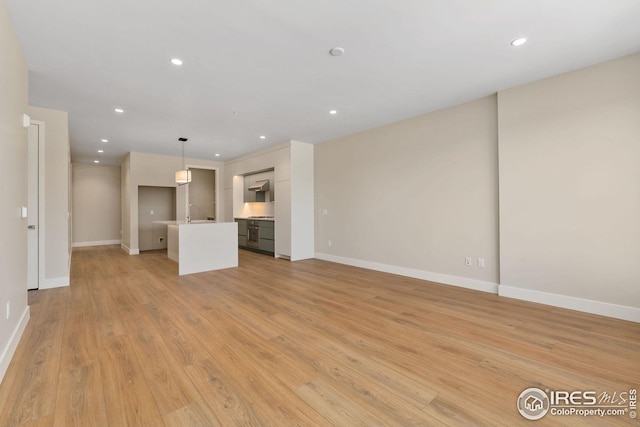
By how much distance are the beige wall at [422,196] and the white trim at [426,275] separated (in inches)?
0.6

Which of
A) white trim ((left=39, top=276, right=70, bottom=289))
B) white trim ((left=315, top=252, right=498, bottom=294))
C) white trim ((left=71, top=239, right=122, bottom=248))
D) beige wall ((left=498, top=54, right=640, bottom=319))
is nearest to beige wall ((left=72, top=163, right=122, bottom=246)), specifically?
white trim ((left=71, top=239, right=122, bottom=248))

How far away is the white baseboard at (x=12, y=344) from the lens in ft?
6.24

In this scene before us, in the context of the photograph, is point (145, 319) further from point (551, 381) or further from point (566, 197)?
point (566, 197)

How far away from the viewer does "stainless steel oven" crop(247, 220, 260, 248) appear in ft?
24.2

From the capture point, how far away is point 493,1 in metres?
2.05

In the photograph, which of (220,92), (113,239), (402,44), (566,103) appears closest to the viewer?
(402,44)

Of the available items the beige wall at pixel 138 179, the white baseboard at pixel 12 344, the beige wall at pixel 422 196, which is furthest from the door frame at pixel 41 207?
the beige wall at pixel 422 196

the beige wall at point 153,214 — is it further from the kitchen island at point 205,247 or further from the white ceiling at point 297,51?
the white ceiling at point 297,51

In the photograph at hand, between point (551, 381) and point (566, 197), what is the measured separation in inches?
88.5

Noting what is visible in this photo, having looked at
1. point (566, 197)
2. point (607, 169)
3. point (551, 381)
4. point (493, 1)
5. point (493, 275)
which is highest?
point (493, 1)

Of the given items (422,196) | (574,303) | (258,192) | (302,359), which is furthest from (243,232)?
(574,303)

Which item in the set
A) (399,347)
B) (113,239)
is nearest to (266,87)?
(399,347)

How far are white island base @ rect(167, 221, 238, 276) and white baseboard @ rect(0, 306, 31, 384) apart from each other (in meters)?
2.23

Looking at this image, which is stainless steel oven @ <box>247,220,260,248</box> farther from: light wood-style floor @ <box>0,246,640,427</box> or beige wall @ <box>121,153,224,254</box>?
light wood-style floor @ <box>0,246,640,427</box>
